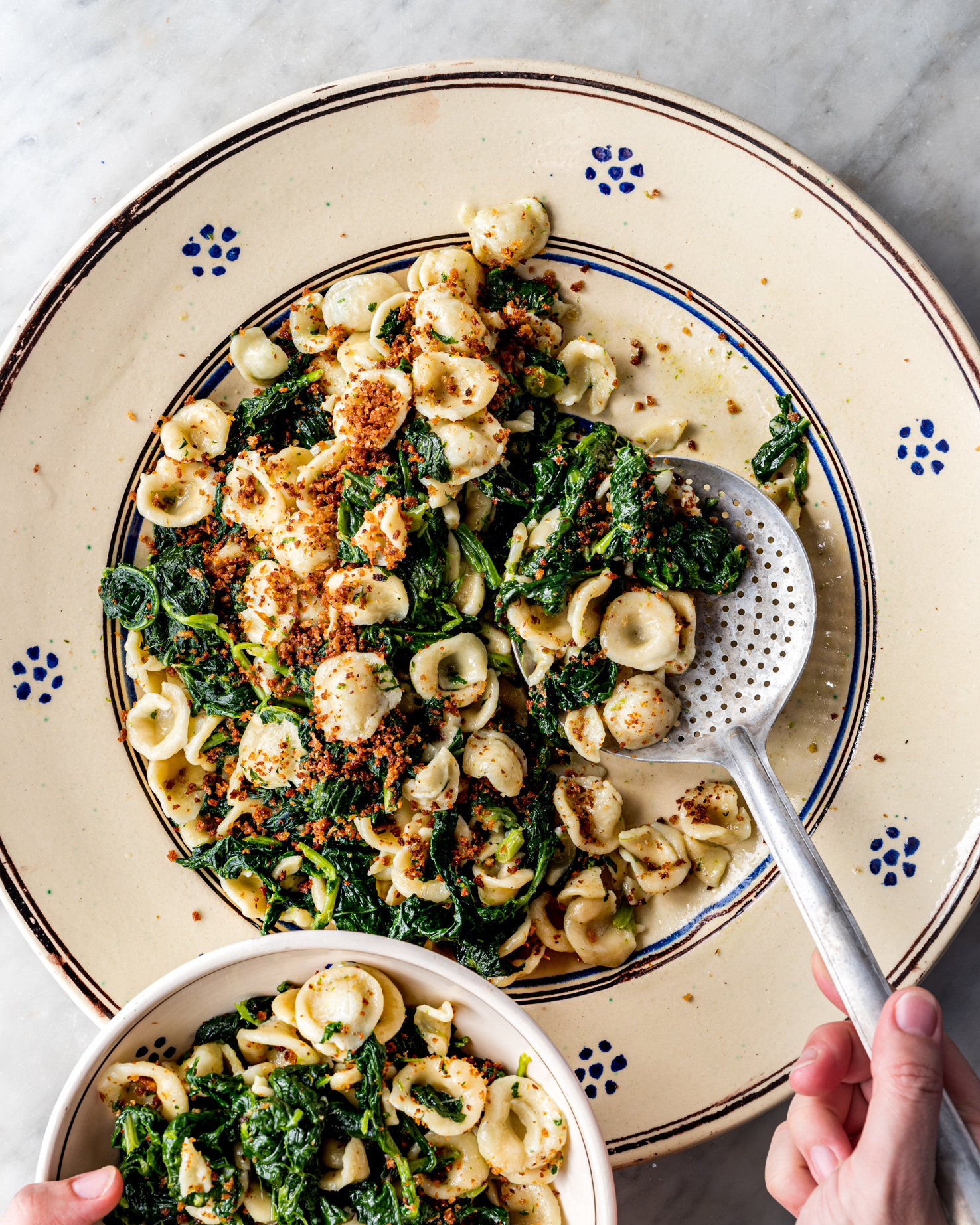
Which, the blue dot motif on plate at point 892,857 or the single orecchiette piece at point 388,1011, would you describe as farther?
the blue dot motif on plate at point 892,857

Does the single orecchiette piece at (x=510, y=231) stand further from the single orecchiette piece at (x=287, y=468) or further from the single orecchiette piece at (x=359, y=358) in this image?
the single orecchiette piece at (x=287, y=468)

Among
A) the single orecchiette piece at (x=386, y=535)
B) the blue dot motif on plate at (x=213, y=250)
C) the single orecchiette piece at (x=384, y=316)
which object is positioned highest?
the blue dot motif on plate at (x=213, y=250)

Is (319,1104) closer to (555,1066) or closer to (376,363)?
(555,1066)

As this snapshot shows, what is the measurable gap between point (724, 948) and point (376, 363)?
242cm

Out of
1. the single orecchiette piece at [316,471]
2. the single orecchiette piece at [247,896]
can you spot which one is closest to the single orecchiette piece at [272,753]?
the single orecchiette piece at [247,896]

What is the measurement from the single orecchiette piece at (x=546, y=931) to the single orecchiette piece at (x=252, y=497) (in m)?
1.65

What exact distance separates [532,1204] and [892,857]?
1.65m

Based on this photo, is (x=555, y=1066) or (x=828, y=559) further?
(x=828, y=559)

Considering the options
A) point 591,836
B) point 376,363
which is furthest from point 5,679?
point 591,836

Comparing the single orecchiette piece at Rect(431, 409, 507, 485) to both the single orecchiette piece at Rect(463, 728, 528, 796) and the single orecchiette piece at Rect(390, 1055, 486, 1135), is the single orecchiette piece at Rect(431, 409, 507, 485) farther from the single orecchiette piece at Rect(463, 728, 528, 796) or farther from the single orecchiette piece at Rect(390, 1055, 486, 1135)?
the single orecchiette piece at Rect(390, 1055, 486, 1135)

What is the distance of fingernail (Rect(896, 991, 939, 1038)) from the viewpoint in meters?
2.11

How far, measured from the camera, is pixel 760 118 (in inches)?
137

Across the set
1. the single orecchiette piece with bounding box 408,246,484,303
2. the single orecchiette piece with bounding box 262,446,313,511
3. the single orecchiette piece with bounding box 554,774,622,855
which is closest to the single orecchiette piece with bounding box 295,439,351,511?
the single orecchiette piece with bounding box 262,446,313,511

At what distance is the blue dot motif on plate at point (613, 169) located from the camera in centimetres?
305
